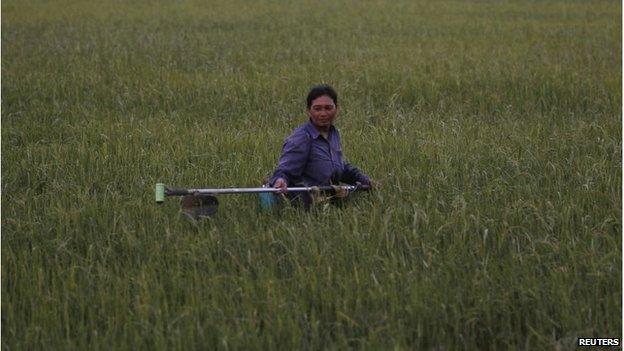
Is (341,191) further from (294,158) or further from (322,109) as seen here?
(322,109)

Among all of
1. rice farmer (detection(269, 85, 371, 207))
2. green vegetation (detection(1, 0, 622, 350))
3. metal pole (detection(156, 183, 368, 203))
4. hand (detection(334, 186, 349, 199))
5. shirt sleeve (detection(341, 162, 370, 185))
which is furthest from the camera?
shirt sleeve (detection(341, 162, 370, 185))

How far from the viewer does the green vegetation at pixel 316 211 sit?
308 centimetres

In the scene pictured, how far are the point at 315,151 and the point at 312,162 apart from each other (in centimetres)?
6

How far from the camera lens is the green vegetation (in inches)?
121

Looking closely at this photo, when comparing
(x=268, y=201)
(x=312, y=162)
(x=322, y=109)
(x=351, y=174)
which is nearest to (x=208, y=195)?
(x=268, y=201)

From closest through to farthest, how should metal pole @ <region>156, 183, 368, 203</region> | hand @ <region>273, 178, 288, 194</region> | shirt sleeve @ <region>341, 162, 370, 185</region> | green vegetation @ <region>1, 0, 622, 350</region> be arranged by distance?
green vegetation @ <region>1, 0, 622, 350</region>, metal pole @ <region>156, 183, 368, 203</region>, hand @ <region>273, 178, 288, 194</region>, shirt sleeve @ <region>341, 162, 370, 185</region>

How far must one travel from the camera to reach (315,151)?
4.45 m

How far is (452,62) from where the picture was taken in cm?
1005

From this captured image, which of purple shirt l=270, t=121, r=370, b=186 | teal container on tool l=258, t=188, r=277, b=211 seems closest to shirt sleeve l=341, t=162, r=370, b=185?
purple shirt l=270, t=121, r=370, b=186

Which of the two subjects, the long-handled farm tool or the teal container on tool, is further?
the teal container on tool

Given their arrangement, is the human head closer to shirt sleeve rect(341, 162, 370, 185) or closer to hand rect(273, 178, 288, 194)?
shirt sleeve rect(341, 162, 370, 185)

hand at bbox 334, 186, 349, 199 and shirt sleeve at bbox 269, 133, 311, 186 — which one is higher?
shirt sleeve at bbox 269, 133, 311, 186

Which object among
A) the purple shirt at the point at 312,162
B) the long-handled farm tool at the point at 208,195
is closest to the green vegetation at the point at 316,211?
the long-handled farm tool at the point at 208,195

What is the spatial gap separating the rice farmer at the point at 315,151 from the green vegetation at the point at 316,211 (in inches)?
7.6
